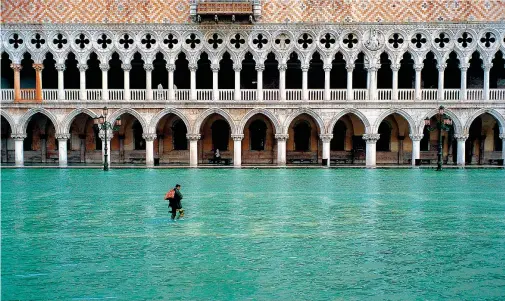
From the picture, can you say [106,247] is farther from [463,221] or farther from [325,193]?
[325,193]

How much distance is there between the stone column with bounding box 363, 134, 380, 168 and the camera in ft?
98.4

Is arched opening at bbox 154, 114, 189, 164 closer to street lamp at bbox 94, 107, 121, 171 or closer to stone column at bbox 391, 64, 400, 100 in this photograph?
street lamp at bbox 94, 107, 121, 171

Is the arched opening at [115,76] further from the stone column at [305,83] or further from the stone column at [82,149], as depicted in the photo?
the stone column at [305,83]

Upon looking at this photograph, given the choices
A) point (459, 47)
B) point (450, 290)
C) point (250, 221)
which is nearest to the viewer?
point (450, 290)

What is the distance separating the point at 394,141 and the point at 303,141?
17.5 feet

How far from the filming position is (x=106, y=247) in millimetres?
9961

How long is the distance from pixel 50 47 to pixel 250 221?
21464mm

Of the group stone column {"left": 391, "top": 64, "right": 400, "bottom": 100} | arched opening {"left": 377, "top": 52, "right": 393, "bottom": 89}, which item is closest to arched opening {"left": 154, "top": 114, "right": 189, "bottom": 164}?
arched opening {"left": 377, "top": 52, "right": 393, "bottom": 89}

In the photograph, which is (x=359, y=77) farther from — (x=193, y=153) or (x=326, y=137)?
(x=193, y=153)

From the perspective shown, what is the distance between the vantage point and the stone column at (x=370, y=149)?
3000 cm

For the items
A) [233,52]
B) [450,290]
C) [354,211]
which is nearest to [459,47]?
[233,52]

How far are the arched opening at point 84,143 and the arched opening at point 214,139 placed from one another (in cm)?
627

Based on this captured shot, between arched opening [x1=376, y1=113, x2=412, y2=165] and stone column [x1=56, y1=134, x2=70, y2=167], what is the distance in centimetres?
1768

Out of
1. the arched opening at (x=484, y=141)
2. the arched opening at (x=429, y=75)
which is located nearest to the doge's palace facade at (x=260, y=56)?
the arched opening at (x=429, y=75)
